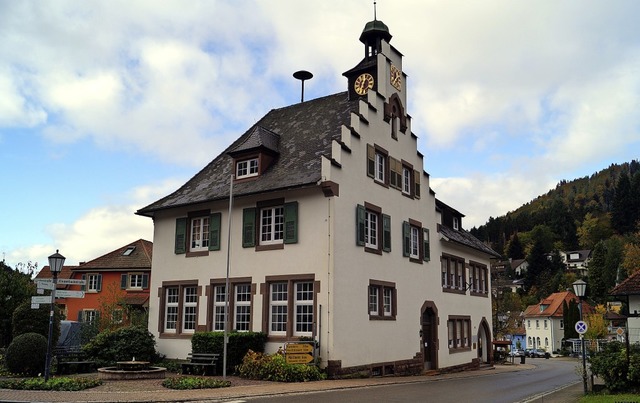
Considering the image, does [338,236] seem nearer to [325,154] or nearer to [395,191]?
[325,154]

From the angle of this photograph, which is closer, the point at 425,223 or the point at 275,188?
the point at 275,188

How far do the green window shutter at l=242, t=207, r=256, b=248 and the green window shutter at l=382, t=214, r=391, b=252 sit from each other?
18.1ft

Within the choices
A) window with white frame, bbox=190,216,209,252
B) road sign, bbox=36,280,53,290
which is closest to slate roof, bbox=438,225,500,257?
window with white frame, bbox=190,216,209,252

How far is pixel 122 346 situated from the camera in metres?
25.4

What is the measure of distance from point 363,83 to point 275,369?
14327 mm

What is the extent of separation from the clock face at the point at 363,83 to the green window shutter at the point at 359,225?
6.93 metres

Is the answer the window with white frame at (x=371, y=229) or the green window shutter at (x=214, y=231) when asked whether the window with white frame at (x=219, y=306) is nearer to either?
the green window shutter at (x=214, y=231)

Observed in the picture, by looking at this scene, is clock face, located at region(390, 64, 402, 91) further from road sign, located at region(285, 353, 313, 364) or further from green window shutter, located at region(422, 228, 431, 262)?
road sign, located at region(285, 353, 313, 364)

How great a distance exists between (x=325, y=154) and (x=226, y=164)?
257 inches

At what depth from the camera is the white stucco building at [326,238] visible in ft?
76.0

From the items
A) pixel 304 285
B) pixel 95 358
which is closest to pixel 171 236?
pixel 95 358

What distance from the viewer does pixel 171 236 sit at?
2806 centimetres

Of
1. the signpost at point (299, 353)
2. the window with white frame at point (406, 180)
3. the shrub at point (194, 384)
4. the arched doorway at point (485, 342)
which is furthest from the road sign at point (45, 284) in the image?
the arched doorway at point (485, 342)

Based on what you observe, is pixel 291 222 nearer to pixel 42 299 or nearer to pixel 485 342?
pixel 42 299
